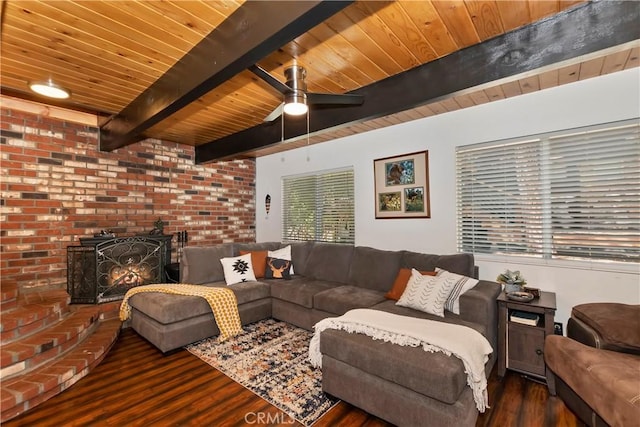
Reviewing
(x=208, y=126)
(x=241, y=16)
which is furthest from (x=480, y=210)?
(x=208, y=126)

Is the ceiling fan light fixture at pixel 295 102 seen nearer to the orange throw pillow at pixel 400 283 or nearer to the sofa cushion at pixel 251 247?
the orange throw pillow at pixel 400 283

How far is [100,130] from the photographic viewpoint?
375 cm

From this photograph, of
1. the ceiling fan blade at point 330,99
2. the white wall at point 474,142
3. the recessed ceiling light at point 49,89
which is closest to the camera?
the ceiling fan blade at point 330,99

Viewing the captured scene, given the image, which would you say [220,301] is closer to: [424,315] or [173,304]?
[173,304]

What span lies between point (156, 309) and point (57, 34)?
237cm

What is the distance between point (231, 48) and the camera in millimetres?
1735

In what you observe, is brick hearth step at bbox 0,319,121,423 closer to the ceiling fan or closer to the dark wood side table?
the ceiling fan

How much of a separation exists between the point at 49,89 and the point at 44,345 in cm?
227

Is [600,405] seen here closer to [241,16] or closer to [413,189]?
[413,189]

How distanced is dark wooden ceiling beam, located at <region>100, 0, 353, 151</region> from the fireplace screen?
177 cm

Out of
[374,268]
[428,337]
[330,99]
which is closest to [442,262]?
[374,268]

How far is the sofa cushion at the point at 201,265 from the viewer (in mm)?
3678

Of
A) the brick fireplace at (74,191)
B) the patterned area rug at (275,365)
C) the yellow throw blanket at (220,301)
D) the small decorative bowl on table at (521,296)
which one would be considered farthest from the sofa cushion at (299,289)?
the brick fireplace at (74,191)

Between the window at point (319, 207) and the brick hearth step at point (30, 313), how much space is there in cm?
310
